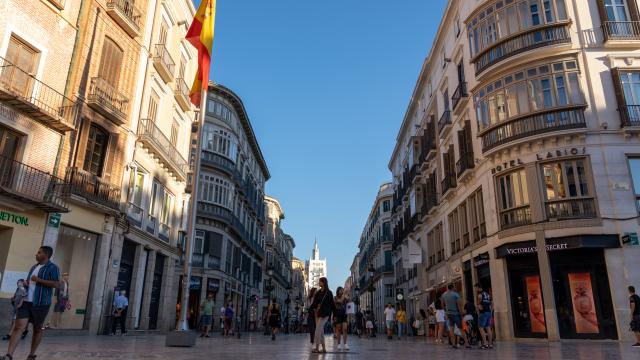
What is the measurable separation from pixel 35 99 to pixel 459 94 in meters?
19.8

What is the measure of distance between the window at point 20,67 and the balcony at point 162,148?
5.61 meters

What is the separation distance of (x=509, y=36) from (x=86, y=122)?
59.1ft

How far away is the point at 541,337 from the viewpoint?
1808cm

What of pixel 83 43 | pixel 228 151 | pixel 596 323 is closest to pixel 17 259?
pixel 83 43

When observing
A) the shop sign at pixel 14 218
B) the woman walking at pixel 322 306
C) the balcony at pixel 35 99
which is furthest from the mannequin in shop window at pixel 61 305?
the woman walking at pixel 322 306

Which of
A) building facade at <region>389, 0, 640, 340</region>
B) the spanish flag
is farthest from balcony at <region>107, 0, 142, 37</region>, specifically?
building facade at <region>389, 0, 640, 340</region>

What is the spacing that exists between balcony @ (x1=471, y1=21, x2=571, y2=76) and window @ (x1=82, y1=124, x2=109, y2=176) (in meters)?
17.2

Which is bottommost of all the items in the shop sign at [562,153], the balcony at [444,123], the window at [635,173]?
the window at [635,173]

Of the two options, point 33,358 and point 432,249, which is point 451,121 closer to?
point 432,249

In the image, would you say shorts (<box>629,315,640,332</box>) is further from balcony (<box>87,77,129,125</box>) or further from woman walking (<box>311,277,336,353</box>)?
balcony (<box>87,77,129,125</box>)

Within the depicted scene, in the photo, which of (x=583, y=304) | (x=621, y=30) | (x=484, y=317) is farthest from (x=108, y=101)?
(x=621, y=30)

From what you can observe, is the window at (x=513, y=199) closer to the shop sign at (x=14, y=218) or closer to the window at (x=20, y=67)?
the shop sign at (x=14, y=218)

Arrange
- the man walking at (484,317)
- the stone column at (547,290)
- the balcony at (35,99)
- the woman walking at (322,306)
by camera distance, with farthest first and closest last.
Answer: the stone column at (547,290)
the balcony at (35,99)
the man walking at (484,317)
the woman walking at (322,306)

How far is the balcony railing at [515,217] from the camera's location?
19.1 m
